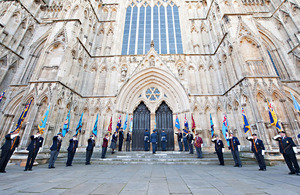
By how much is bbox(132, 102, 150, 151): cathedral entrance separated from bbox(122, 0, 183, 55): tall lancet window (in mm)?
6716

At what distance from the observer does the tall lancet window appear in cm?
1548

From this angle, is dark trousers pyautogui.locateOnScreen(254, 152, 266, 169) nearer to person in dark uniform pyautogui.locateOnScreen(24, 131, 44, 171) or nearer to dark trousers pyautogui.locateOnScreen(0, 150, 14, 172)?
person in dark uniform pyautogui.locateOnScreen(24, 131, 44, 171)

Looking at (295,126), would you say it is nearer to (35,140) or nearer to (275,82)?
(275,82)

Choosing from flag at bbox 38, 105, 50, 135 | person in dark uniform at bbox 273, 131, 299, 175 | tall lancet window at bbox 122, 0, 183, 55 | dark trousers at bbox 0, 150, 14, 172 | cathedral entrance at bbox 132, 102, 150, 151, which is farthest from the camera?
tall lancet window at bbox 122, 0, 183, 55

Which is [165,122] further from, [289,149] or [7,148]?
[7,148]

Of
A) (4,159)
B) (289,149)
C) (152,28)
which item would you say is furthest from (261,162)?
(152,28)

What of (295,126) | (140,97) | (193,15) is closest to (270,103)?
(295,126)

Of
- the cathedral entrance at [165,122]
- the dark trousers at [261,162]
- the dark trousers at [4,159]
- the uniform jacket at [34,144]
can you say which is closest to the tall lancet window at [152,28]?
the cathedral entrance at [165,122]

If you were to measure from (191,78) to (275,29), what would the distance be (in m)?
9.96

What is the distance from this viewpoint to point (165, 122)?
12672 millimetres

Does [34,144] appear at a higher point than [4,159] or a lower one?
higher

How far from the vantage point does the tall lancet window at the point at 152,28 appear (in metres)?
15.5

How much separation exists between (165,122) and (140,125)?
7.94 ft

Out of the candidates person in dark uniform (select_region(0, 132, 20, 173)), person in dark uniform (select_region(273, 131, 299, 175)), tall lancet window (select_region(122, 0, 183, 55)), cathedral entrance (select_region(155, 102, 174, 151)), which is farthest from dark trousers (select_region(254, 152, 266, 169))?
tall lancet window (select_region(122, 0, 183, 55))
